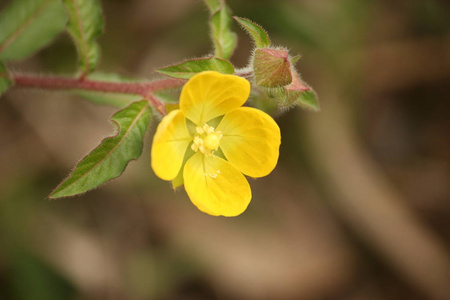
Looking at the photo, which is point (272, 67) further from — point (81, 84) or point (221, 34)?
point (81, 84)

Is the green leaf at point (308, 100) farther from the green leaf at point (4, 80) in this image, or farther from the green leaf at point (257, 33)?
the green leaf at point (4, 80)

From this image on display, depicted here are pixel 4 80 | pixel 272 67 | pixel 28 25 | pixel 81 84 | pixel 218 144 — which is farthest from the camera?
pixel 28 25

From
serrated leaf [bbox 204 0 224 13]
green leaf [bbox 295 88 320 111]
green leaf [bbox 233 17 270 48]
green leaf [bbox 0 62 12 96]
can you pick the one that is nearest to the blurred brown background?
green leaf [bbox 0 62 12 96]

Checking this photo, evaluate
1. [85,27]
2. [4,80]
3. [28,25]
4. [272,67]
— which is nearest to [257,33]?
[272,67]

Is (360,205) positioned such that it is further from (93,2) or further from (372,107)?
(93,2)

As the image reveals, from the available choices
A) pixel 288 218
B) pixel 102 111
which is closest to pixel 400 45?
pixel 288 218

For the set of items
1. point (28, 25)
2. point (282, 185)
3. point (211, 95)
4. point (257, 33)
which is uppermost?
point (257, 33)
